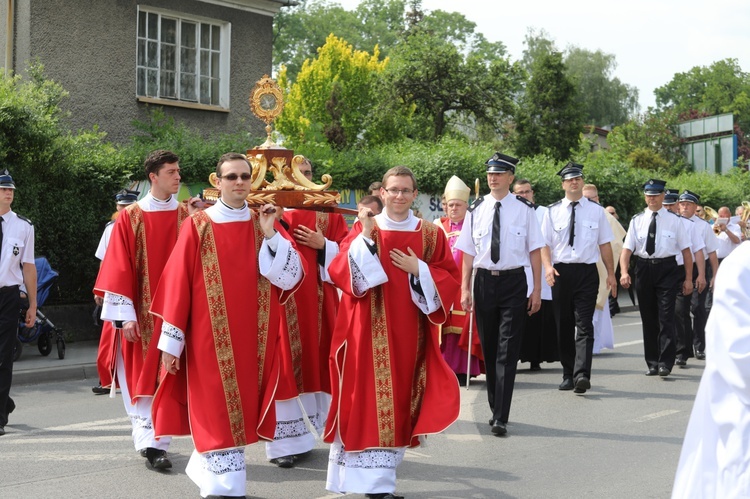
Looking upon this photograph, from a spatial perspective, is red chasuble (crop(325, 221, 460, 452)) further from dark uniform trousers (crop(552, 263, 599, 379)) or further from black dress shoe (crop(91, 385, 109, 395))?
black dress shoe (crop(91, 385, 109, 395))

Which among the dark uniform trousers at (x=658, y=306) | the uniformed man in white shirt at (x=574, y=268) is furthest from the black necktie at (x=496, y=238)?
the dark uniform trousers at (x=658, y=306)

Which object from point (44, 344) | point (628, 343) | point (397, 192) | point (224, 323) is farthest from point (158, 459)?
point (628, 343)

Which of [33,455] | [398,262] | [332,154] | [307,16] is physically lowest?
[33,455]

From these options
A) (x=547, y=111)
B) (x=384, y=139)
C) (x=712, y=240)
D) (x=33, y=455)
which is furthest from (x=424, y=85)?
(x=33, y=455)

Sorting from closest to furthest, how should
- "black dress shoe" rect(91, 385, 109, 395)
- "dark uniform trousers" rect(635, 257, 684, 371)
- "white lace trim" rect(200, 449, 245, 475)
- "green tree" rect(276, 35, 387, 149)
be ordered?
"white lace trim" rect(200, 449, 245, 475) → "black dress shoe" rect(91, 385, 109, 395) → "dark uniform trousers" rect(635, 257, 684, 371) → "green tree" rect(276, 35, 387, 149)

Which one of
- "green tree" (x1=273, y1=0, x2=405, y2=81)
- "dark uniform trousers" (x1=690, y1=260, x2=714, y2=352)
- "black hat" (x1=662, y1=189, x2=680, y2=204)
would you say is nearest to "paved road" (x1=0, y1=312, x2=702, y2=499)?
"dark uniform trousers" (x1=690, y1=260, x2=714, y2=352)

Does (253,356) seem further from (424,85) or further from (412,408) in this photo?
(424,85)

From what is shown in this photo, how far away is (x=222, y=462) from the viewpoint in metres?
5.87

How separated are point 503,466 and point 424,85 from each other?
25.8 m

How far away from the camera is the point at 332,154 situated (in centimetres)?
1806

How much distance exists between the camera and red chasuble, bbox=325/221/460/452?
6102 mm

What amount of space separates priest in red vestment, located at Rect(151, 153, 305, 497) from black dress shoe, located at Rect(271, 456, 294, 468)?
892 mm

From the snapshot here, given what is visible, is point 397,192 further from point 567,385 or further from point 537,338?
point 537,338

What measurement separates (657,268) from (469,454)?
5126mm
